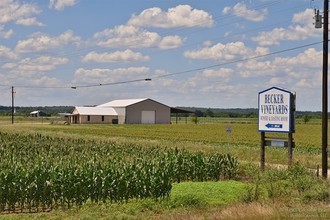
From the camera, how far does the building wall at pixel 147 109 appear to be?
105250 millimetres

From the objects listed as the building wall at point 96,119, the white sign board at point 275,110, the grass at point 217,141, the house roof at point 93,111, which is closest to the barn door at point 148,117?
the building wall at point 96,119

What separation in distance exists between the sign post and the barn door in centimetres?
8146

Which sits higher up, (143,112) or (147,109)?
(147,109)

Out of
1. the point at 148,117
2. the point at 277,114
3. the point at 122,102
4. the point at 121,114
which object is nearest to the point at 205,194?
the point at 277,114

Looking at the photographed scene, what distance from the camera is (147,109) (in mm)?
106625

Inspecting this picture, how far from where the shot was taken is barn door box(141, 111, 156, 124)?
106500mm

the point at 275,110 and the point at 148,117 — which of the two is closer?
the point at 275,110

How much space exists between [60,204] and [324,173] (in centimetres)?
1061

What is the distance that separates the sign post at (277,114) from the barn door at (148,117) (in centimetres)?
8146

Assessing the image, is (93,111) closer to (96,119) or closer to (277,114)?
(96,119)

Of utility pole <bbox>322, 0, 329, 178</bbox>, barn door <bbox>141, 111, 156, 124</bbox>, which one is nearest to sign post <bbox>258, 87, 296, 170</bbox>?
utility pole <bbox>322, 0, 329, 178</bbox>

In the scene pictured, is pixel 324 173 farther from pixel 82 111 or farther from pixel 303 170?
pixel 82 111

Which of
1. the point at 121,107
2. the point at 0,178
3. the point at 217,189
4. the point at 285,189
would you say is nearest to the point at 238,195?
the point at 217,189

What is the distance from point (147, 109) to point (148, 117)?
5.05 feet
